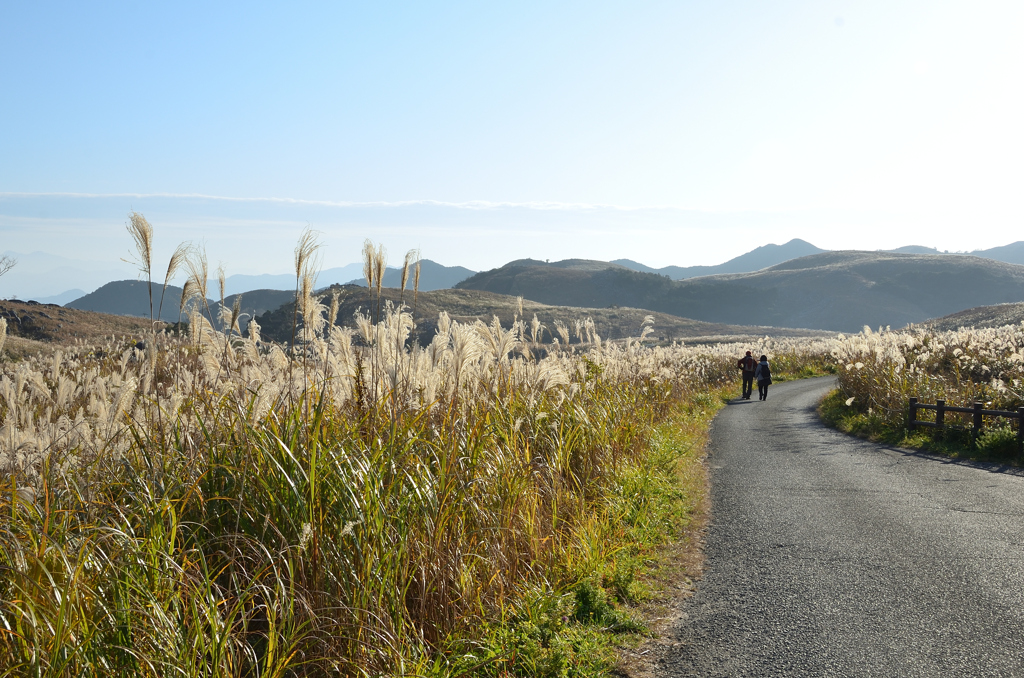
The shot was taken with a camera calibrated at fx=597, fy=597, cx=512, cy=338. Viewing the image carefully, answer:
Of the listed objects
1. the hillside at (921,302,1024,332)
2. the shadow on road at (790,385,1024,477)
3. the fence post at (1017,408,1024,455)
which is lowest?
the shadow on road at (790,385,1024,477)

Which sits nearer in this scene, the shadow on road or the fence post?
the shadow on road

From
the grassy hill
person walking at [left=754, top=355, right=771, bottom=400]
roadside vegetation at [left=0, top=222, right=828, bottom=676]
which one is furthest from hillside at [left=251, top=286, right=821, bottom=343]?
roadside vegetation at [left=0, top=222, right=828, bottom=676]

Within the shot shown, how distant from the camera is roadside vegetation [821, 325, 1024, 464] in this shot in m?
11.7

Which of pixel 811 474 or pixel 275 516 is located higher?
pixel 275 516

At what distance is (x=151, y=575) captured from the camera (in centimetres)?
272

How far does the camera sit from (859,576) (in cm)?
546

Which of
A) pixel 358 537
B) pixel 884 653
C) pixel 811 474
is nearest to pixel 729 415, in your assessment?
pixel 811 474

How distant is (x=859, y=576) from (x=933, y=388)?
37.2 ft

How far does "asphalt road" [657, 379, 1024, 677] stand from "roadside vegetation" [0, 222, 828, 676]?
0.80m

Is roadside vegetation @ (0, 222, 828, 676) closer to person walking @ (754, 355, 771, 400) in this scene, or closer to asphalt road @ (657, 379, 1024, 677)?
asphalt road @ (657, 379, 1024, 677)

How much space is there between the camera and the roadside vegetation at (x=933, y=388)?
1174cm

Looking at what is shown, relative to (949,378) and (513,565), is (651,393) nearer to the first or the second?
(949,378)

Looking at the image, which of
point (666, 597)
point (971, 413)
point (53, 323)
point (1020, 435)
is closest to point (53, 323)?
point (53, 323)

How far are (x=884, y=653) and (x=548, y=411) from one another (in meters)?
4.14
